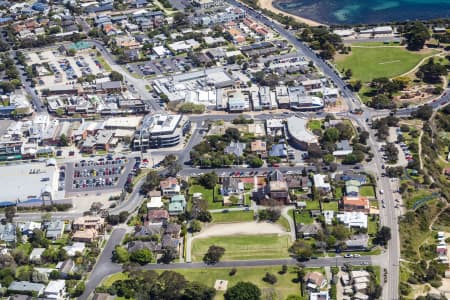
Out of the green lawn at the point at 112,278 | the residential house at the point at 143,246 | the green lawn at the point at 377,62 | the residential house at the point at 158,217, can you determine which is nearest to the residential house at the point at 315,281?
the residential house at the point at 143,246

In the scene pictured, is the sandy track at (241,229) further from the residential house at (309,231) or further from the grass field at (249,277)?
the grass field at (249,277)

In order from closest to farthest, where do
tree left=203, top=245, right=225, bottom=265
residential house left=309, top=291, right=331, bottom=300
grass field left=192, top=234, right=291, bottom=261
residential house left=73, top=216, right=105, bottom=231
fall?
residential house left=309, top=291, right=331, bottom=300
tree left=203, top=245, right=225, bottom=265
grass field left=192, top=234, right=291, bottom=261
residential house left=73, top=216, right=105, bottom=231

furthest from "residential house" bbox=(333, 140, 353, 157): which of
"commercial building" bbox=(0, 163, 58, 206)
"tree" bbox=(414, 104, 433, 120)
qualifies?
"commercial building" bbox=(0, 163, 58, 206)

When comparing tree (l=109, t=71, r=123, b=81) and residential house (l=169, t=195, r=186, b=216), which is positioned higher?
tree (l=109, t=71, r=123, b=81)

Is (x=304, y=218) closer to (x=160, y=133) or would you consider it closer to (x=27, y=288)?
(x=160, y=133)

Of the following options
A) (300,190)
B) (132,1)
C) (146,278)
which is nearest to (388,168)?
(300,190)

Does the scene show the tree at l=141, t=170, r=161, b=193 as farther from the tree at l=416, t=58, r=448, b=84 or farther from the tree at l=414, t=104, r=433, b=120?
the tree at l=416, t=58, r=448, b=84

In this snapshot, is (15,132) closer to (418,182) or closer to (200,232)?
(200,232)
